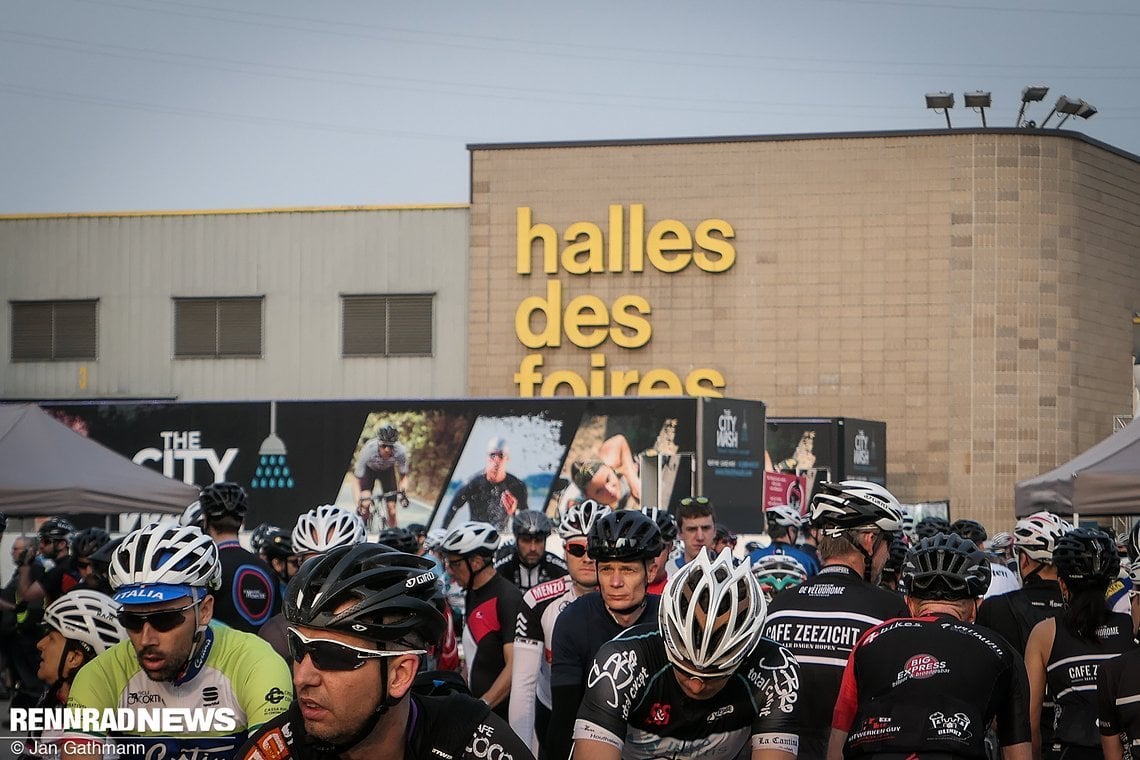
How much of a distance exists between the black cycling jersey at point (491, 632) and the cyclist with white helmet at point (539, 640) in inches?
33.0

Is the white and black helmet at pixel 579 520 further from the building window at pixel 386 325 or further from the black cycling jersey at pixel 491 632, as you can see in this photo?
the building window at pixel 386 325

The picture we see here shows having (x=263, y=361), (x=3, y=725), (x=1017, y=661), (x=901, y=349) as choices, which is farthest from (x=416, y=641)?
(x=263, y=361)

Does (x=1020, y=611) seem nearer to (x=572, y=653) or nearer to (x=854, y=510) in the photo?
(x=854, y=510)

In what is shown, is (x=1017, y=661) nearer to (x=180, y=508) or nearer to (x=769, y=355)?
(x=180, y=508)

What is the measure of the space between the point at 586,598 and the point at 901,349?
3572 cm

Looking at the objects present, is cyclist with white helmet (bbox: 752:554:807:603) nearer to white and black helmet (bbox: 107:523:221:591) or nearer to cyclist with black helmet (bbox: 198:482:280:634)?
cyclist with black helmet (bbox: 198:482:280:634)

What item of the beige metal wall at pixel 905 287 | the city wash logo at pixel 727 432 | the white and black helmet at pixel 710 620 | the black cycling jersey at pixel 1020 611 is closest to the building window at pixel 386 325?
the beige metal wall at pixel 905 287

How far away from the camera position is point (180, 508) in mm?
17750

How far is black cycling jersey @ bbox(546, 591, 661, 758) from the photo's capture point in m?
7.13

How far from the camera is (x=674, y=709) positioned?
17.5ft

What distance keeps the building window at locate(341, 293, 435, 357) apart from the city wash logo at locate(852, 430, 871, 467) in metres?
14.7

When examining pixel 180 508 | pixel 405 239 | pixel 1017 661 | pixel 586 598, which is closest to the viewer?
pixel 1017 661

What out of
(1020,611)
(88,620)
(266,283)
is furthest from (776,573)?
(266,283)

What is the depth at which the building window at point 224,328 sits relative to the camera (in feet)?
149
